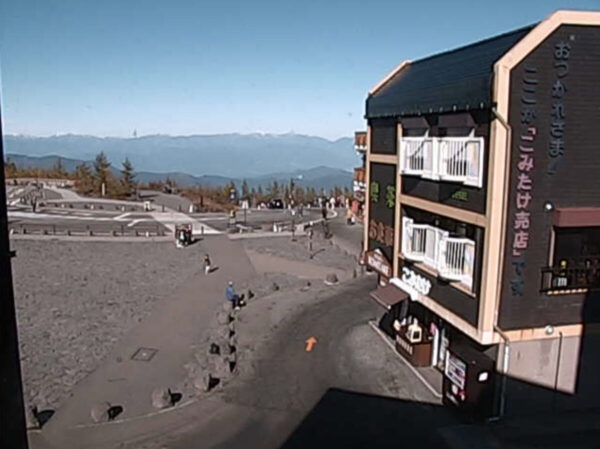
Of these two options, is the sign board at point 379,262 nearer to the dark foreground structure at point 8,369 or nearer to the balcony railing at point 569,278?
the balcony railing at point 569,278

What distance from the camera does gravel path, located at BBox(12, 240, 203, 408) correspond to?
18219 mm

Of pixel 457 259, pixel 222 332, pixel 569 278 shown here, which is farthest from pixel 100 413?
pixel 569 278

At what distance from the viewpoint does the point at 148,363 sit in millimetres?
18422

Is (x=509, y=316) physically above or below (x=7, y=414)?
below

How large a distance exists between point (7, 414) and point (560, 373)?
14.8 m

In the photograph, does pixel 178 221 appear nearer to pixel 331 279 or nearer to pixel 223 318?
pixel 331 279

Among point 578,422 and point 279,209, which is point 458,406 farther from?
point 279,209

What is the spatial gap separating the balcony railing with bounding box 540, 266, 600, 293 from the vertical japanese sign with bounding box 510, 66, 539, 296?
0.70 meters

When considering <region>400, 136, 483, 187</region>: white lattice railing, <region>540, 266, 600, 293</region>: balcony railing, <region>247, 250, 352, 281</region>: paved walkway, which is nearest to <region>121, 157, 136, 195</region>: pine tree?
<region>247, 250, 352, 281</region>: paved walkway

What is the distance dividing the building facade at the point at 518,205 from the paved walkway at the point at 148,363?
865cm

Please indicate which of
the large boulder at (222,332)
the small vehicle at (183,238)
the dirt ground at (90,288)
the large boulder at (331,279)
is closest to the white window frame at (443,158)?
the large boulder at (222,332)

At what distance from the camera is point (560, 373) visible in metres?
14.5

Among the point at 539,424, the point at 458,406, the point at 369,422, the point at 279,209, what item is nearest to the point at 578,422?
the point at 539,424

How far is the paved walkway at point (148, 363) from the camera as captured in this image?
14.8 m
